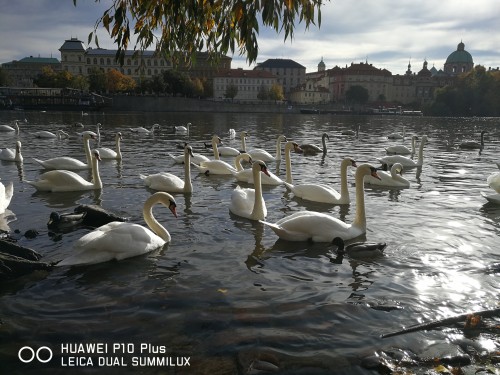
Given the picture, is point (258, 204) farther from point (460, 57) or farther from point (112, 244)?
point (460, 57)

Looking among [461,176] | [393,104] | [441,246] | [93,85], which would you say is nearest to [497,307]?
[441,246]

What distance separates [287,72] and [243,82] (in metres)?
30.0

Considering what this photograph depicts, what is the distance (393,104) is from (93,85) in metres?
98.8

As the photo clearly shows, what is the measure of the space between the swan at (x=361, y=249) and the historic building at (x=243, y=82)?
14407 cm

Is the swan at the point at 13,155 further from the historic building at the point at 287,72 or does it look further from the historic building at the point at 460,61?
the historic building at the point at 460,61

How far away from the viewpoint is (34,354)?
14.1 ft

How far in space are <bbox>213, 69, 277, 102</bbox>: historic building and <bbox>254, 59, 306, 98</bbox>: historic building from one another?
20734 mm

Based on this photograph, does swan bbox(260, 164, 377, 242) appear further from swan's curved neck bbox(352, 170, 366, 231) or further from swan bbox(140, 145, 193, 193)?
swan bbox(140, 145, 193, 193)

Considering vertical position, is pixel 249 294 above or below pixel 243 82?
below

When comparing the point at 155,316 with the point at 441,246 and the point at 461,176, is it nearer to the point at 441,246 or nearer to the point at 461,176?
the point at 441,246

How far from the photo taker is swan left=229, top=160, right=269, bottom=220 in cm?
880

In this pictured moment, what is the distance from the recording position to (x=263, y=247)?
7.44 meters

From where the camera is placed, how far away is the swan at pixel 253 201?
8797 millimetres

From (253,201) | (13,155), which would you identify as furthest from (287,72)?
(253,201)
